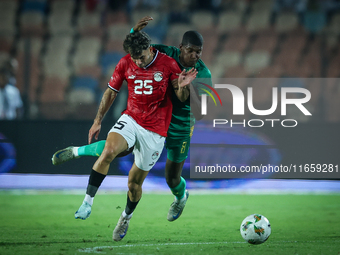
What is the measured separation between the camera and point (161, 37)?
31.8 feet

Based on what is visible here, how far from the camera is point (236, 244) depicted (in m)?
4.68

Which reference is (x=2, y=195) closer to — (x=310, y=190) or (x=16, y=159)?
(x=16, y=159)

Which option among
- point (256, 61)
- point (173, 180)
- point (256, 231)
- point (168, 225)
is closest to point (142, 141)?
point (173, 180)

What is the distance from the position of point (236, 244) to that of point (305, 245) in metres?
0.74

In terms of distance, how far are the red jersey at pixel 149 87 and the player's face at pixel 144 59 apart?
6 cm

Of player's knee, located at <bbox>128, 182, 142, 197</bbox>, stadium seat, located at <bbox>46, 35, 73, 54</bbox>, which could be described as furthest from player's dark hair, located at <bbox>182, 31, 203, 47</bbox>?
stadium seat, located at <bbox>46, 35, 73, 54</bbox>

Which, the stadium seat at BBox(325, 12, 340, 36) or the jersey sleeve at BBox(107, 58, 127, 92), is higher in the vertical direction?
the jersey sleeve at BBox(107, 58, 127, 92)

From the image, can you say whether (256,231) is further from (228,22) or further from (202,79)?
(228,22)

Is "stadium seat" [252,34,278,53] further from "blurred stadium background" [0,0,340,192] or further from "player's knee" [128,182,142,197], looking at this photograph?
"player's knee" [128,182,142,197]

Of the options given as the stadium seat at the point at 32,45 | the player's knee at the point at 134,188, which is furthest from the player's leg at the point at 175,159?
the stadium seat at the point at 32,45

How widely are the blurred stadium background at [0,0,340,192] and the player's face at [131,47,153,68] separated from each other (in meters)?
3.70

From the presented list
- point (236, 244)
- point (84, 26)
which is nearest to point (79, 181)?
point (84, 26)

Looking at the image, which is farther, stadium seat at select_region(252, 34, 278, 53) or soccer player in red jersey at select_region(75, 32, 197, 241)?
stadium seat at select_region(252, 34, 278, 53)

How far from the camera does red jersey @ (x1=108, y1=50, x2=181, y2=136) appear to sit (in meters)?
4.51
